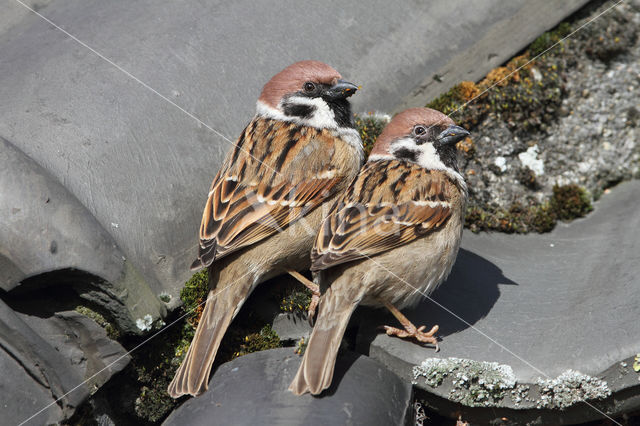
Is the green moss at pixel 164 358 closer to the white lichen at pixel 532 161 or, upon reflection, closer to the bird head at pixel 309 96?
the bird head at pixel 309 96

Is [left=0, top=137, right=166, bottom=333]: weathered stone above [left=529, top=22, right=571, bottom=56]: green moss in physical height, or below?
below

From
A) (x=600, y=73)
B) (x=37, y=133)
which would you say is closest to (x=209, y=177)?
(x=37, y=133)

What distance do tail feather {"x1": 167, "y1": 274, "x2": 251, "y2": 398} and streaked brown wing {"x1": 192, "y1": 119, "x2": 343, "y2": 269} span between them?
0.20m

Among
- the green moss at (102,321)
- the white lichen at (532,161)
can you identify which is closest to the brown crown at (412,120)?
the white lichen at (532,161)

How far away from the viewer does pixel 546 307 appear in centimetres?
323

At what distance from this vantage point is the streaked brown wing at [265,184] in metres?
3.14

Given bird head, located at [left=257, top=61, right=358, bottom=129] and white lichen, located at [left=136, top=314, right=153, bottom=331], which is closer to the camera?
white lichen, located at [left=136, top=314, right=153, bottom=331]

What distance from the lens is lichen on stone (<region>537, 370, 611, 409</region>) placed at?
266 centimetres

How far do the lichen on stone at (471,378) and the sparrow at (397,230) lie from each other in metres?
0.21

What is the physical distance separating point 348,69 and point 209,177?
3.30ft

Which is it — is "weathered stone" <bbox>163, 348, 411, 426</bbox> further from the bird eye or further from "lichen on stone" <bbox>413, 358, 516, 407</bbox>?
the bird eye

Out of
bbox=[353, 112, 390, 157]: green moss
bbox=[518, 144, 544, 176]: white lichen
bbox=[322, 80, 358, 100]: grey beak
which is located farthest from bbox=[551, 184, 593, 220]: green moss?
bbox=[322, 80, 358, 100]: grey beak

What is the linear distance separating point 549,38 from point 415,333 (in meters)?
2.09

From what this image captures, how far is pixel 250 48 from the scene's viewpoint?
3359 mm
